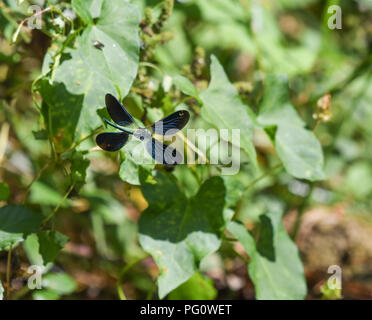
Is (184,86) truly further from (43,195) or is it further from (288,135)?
(43,195)

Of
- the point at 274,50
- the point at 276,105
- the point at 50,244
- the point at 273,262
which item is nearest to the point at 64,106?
the point at 50,244

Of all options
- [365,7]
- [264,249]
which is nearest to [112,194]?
[264,249]

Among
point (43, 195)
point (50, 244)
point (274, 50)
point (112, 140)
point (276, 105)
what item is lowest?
point (50, 244)

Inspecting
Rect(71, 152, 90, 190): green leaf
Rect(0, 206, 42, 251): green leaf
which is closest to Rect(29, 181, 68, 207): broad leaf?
Rect(0, 206, 42, 251): green leaf

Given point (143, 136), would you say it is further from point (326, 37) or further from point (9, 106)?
point (326, 37)

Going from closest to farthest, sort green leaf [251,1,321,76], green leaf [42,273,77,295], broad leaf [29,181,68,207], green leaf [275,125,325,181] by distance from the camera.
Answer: green leaf [275,125,325,181]
green leaf [42,273,77,295]
broad leaf [29,181,68,207]
green leaf [251,1,321,76]

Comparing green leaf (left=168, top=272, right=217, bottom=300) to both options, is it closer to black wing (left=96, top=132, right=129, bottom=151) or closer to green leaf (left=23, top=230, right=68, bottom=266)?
green leaf (left=23, top=230, right=68, bottom=266)

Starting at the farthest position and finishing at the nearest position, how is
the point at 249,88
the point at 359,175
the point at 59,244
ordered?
the point at 359,175, the point at 249,88, the point at 59,244
